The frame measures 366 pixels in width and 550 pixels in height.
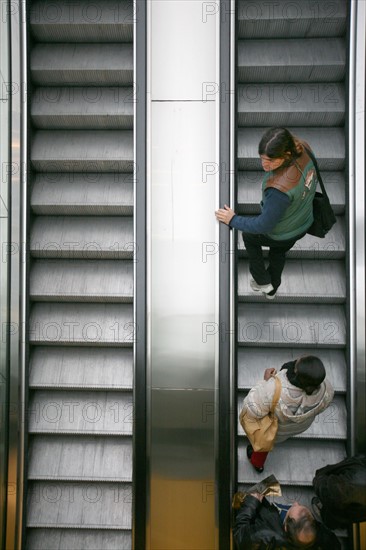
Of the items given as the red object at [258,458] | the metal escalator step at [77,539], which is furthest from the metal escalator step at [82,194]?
the metal escalator step at [77,539]

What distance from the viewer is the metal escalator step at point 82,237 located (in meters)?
4.18

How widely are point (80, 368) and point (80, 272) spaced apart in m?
0.71

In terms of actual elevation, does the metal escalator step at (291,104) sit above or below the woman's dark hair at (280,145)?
above

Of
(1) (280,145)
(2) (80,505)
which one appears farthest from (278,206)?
(2) (80,505)

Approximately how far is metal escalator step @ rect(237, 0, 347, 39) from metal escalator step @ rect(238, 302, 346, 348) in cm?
202

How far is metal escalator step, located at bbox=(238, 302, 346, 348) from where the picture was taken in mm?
4070

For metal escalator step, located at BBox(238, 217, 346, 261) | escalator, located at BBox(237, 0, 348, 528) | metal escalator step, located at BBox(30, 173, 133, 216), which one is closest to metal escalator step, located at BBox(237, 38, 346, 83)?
escalator, located at BBox(237, 0, 348, 528)

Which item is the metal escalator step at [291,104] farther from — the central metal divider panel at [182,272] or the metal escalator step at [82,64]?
the metal escalator step at [82,64]

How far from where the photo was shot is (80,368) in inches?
164

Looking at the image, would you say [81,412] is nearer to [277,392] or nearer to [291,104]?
[277,392]

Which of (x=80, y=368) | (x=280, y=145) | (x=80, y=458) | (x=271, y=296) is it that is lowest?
(x=80, y=458)

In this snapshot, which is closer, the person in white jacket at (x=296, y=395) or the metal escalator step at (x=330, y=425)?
the person in white jacket at (x=296, y=395)

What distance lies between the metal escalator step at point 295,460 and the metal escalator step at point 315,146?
79.2 inches

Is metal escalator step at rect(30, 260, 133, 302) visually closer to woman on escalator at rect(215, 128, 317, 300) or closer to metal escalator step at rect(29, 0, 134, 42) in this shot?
woman on escalator at rect(215, 128, 317, 300)
